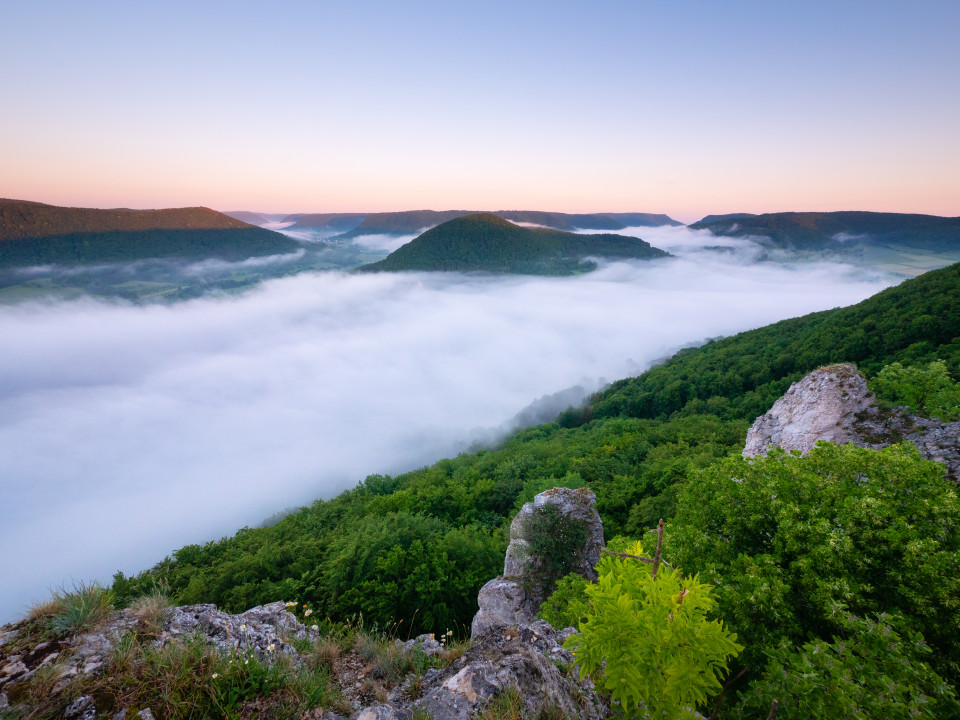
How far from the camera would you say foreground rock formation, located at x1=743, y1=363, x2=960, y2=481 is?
14.2 meters

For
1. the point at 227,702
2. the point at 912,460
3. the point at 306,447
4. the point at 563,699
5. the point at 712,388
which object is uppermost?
the point at 912,460

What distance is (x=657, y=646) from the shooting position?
15.9ft

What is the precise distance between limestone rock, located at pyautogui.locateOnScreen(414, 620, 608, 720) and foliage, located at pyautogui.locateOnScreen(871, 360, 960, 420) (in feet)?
58.2

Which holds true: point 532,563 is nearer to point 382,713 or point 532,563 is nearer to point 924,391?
point 382,713

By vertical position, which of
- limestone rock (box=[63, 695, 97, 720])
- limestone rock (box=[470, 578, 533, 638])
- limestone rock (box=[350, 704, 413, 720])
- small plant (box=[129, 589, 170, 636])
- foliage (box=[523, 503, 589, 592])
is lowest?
limestone rock (box=[470, 578, 533, 638])

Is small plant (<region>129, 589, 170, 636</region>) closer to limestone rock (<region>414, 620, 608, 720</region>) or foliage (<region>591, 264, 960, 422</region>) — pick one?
limestone rock (<region>414, 620, 608, 720</region>)

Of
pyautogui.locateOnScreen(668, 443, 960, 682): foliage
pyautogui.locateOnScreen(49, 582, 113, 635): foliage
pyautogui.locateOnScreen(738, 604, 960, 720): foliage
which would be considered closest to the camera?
pyautogui.locateOnScreen(738, 604, 960, 720): foliage

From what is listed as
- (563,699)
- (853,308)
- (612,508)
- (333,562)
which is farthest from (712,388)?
(563,699)

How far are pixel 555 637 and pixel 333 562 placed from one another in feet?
48.3

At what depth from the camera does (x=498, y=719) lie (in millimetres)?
5293

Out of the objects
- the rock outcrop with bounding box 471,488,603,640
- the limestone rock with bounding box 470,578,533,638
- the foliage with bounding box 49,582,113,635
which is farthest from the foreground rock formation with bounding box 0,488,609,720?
the rock outcrop with bounding box 471,488,603,640

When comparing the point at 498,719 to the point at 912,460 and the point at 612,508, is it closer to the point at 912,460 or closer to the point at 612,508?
the point at 912,460

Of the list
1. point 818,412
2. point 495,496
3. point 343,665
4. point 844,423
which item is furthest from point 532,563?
point 495,496

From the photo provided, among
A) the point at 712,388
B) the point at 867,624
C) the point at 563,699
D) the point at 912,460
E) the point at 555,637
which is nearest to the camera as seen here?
the point at 563,699
